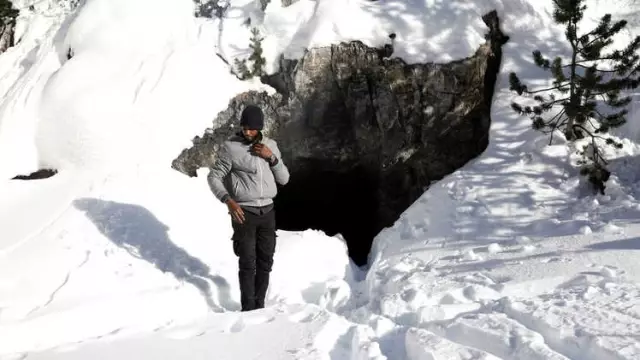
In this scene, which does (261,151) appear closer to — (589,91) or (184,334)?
(184,334)

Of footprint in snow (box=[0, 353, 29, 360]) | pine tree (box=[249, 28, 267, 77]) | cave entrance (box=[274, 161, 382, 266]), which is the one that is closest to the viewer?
footprint in snow (box=[0, 353, 29, 360])

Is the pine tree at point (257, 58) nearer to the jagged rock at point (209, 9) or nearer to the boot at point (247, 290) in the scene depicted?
the jagged rock at point (209, 9)

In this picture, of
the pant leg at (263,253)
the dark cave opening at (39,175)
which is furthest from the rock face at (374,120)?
the pant leg at (263,253)

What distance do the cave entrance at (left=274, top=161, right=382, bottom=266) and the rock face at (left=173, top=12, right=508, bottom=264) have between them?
34 millimetres

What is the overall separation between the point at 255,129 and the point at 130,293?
2077 millimetres

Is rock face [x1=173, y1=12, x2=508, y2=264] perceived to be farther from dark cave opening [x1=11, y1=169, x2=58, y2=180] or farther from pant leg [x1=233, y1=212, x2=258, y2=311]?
pant leg [x1=233, y1=212, x2=258, y2=311]

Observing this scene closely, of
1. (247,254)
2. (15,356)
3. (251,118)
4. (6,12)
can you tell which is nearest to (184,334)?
(247,254)

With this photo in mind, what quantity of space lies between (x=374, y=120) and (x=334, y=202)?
81.5 inches

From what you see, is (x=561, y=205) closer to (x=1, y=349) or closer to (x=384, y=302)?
(x=384, y=302)

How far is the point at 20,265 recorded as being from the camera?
5.20 meters

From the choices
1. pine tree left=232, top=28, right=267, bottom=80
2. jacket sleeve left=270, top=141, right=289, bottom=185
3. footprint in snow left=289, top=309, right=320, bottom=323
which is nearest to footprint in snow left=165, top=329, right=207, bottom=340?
footprint in snow left=289, top=309, right=320, bottom=323

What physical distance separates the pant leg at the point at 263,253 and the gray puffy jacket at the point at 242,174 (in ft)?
0.74

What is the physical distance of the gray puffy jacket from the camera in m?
4.49

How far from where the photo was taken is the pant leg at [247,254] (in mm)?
4520
